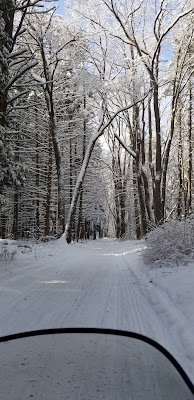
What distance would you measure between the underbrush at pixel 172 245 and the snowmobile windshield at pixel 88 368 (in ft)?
11.9

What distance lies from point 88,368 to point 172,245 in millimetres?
4767

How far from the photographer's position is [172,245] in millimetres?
6453

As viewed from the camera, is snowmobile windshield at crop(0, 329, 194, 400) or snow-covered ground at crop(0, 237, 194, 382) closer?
snowmobile windshield at crop(0, 329, 194, 400)

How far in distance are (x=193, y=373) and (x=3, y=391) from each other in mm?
1253

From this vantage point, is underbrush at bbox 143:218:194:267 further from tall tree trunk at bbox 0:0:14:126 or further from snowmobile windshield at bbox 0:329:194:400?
tall tree trunk at bbox 0:0:14:126

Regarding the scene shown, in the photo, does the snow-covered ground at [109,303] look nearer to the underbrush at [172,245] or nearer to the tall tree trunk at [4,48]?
the underbrush at [172,245]

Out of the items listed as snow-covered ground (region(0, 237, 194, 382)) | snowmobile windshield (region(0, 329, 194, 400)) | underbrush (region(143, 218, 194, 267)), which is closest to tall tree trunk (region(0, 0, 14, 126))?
snow-covered ground (region(0, 237, 194, 382))

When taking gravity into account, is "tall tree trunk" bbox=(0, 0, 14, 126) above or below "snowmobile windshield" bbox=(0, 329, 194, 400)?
above

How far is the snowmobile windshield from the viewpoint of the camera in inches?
64.1

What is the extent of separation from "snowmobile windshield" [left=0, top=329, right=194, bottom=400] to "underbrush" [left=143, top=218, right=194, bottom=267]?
362cm

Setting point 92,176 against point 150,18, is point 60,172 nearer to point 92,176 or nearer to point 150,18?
point 150,18

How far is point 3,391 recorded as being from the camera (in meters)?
1.58

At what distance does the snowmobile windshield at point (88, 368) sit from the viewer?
163 cm

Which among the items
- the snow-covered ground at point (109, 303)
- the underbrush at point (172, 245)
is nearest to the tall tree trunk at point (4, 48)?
the snow-covered ground at point (109, 303)
